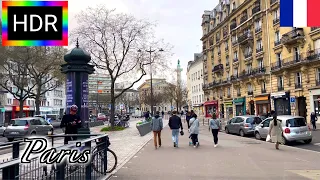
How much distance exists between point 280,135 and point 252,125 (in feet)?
25.6

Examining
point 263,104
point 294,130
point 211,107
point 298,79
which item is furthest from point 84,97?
point 211,107

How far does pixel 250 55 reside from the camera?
49844 millimetres

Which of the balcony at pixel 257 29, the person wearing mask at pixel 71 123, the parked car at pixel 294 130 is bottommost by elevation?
the parked car at pixel 294 130

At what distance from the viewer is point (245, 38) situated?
4991 centimetres

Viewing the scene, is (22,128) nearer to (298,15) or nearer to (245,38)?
(298,15)

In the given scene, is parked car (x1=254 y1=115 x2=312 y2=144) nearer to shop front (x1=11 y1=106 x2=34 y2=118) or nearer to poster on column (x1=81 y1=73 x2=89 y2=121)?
poster on column (x1=81 y1=73 x2=89 y2=121)

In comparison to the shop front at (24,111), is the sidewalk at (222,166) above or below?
below

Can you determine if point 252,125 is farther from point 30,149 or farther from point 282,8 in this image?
point 30,149

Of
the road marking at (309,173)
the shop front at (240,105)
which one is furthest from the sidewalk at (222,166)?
the shop front at (240,105)

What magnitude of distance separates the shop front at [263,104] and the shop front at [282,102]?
175 centimetres

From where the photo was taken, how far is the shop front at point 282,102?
129 feet

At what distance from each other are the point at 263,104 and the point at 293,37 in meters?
12.3

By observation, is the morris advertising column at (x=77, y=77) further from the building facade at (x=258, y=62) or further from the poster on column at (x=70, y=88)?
the building facade at (x=258, y=62)

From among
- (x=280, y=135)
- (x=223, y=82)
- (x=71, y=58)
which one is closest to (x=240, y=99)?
(x=223, y=82)
